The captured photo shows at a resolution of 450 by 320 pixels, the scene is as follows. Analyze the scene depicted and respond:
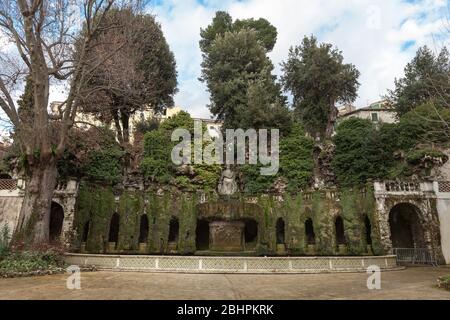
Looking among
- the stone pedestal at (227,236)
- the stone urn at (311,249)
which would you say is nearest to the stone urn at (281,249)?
the stone urn at (311,249)

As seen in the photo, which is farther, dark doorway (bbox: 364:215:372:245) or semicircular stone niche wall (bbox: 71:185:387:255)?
dark doorway (bbox: 364:215:372:245)

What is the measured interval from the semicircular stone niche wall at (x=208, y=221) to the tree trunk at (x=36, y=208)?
18.5 feet

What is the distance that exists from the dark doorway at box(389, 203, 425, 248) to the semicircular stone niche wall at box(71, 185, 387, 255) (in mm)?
3159

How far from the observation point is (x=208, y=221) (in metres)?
20.3

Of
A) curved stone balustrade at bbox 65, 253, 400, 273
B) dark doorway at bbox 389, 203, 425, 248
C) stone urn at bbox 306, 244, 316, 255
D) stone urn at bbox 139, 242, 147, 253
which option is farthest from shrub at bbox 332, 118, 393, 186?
stone urn at bbox 139, 242, 147, 253

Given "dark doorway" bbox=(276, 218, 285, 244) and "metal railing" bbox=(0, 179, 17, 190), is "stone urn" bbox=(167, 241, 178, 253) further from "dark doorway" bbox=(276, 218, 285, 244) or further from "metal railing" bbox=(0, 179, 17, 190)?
"metal railing" bbox=(0, 179, 17, 190)

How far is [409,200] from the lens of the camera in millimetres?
21625

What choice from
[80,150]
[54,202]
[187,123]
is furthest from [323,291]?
[187,123]

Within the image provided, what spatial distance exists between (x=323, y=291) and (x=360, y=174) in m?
17.8

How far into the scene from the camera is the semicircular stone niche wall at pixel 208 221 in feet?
67.1

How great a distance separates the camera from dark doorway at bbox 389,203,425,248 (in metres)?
22.5

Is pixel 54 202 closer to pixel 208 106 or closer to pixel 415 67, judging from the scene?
pixel 208 106

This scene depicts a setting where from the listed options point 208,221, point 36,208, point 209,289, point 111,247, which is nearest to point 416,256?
point 208,221

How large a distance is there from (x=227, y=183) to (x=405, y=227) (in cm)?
1302
